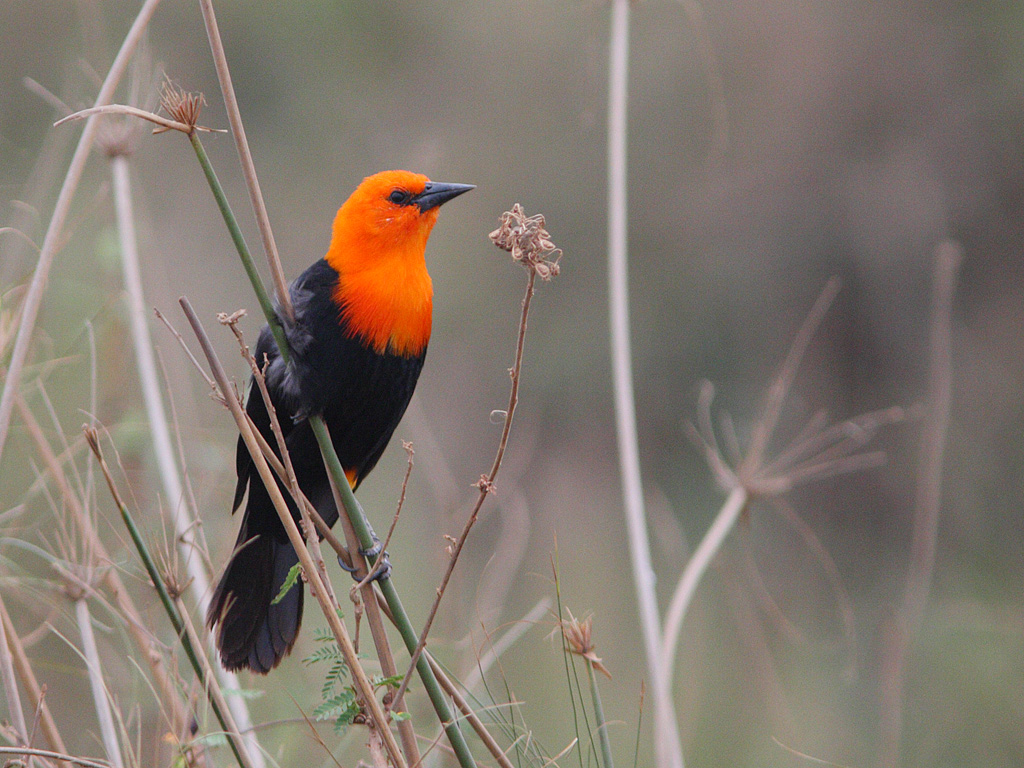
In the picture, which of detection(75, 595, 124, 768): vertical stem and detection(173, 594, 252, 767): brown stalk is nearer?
detection(173, 594, 252, 767): brown stalk

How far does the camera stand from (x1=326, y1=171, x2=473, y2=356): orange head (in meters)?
3.00

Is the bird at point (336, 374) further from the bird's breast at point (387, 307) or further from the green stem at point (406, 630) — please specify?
the green stem at point (406, 630)

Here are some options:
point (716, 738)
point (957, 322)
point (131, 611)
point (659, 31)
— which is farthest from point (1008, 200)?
point (131, 611)

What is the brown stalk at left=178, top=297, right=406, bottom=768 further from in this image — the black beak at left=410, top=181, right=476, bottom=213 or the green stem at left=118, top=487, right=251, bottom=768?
the black beak at left=410, top=181, right=476, bottom=213

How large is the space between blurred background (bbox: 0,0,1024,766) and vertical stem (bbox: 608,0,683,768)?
299 cm

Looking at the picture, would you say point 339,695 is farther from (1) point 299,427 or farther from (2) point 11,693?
(1) point 299,427

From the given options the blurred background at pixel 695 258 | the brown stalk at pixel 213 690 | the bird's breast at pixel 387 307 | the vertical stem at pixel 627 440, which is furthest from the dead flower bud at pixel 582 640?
the blurred background at pixel 695 258

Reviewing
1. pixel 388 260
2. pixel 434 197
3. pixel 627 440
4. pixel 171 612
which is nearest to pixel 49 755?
pixel 171 612

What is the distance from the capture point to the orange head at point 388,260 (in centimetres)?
300

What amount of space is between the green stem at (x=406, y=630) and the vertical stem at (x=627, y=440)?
0.40 meters

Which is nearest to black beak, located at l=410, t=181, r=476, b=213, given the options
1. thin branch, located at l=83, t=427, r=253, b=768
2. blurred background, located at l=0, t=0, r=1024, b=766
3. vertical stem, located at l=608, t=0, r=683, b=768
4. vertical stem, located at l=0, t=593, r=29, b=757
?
vertical stem, located at l=608, t=0, r=683, b=768

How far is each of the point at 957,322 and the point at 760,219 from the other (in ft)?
5.42

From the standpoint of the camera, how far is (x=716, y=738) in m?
5.28

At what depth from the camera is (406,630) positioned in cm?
169
